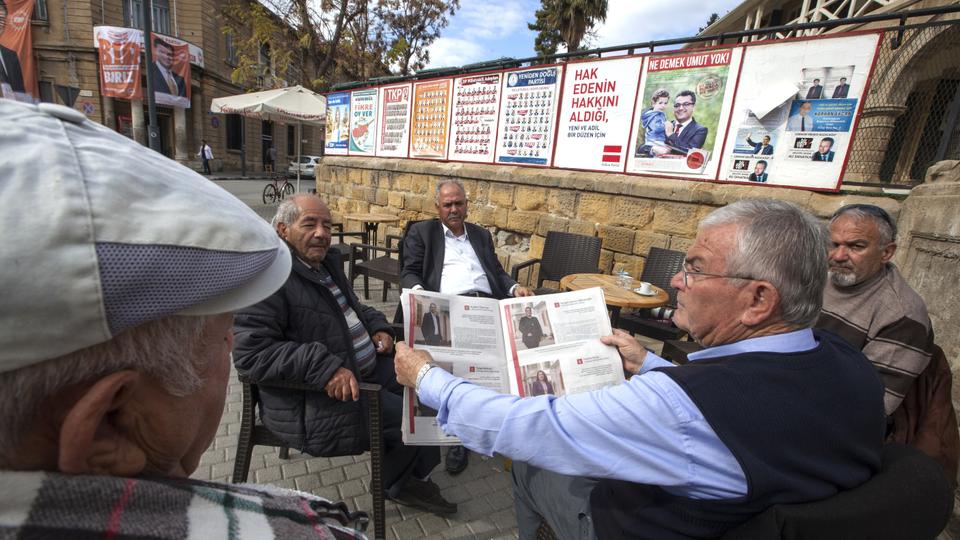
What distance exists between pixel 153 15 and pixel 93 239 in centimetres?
2816

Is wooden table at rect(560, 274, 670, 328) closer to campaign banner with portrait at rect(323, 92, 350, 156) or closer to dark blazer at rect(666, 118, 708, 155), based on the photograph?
dark blazer at rect(666, 118, 708, 155)

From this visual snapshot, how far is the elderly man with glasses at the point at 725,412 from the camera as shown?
0.90 m

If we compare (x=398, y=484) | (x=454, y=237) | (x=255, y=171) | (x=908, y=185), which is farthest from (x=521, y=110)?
(x=255, y=171)

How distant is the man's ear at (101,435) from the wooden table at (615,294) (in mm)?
2554

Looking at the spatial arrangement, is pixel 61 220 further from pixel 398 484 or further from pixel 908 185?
pixel 908 185

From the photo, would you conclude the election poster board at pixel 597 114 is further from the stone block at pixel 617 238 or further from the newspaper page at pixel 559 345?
the newspaper page at pixel 559 345

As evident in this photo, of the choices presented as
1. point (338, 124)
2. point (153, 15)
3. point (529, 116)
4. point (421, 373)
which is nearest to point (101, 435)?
point (421, 373)

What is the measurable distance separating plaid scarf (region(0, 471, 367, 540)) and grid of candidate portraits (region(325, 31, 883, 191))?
4.17m

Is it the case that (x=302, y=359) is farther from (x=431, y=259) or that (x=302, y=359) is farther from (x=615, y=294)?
(x=615, y=294)

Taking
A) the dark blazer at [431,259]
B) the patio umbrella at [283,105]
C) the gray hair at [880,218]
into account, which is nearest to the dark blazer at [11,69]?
the patio umbrella at [283,105]

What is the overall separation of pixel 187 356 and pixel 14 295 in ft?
0.70

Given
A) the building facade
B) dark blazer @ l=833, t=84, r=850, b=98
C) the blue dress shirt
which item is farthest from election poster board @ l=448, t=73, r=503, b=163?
the building facade

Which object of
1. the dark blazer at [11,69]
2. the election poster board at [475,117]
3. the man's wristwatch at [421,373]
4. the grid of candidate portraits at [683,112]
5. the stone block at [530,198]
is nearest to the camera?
the man's wristwatch at [421,373]

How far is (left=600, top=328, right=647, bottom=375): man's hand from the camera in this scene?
1.59 metres
